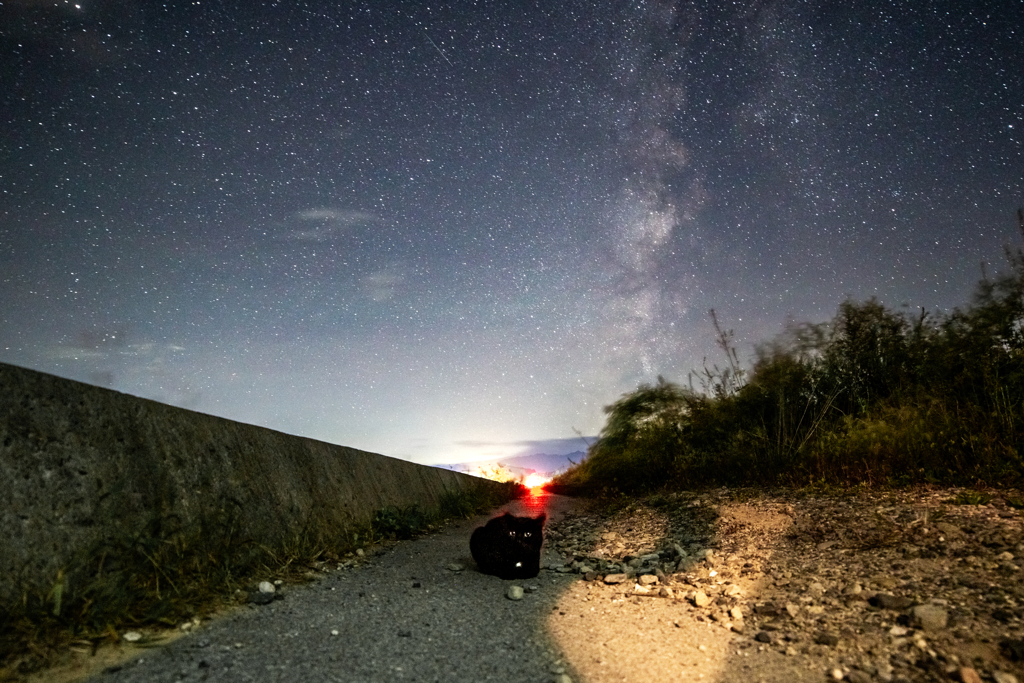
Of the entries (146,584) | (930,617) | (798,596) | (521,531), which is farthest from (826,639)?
(146,584)

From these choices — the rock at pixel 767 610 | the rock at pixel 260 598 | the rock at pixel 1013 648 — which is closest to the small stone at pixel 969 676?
the rock at pixel 1013 648

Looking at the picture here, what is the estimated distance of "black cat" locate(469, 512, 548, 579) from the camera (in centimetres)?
388

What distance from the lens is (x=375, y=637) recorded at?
270 cm

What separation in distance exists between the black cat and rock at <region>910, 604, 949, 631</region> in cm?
213

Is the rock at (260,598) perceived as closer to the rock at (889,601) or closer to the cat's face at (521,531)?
the cat's face at (521,531)

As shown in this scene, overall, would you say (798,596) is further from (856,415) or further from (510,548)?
(856,415)

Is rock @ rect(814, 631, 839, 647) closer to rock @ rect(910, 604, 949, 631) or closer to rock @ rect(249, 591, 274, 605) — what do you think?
rock @ rect(910, 604, 949, 631)

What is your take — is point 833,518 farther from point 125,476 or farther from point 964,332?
point 125,476

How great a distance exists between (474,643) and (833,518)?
296 centimetres

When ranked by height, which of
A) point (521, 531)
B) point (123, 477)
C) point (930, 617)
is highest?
→ point (123, 477)

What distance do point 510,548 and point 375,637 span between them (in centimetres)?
134

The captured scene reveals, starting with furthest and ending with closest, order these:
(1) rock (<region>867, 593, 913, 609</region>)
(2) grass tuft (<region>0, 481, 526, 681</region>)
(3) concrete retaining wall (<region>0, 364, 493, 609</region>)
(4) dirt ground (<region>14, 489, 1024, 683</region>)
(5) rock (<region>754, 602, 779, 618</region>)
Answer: (5) rock (<region>754, 602, 779, 618</region>) < (1) rock (<region>867, 593, 913, 609</region>) < (3) concrete retaining wall (<region>0, 364, 493, 609</region>) < (4) dirt ground (<region>14, 489, 1024, 683</region>) < (2) grass tuft (<region>0, 481, 526, 681</region>)

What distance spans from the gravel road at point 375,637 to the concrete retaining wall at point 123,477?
570 mm

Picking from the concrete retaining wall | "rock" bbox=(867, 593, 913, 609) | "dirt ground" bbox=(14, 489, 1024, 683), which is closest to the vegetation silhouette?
"dirt ground" bbox=(14, 489, 1024, 683)
